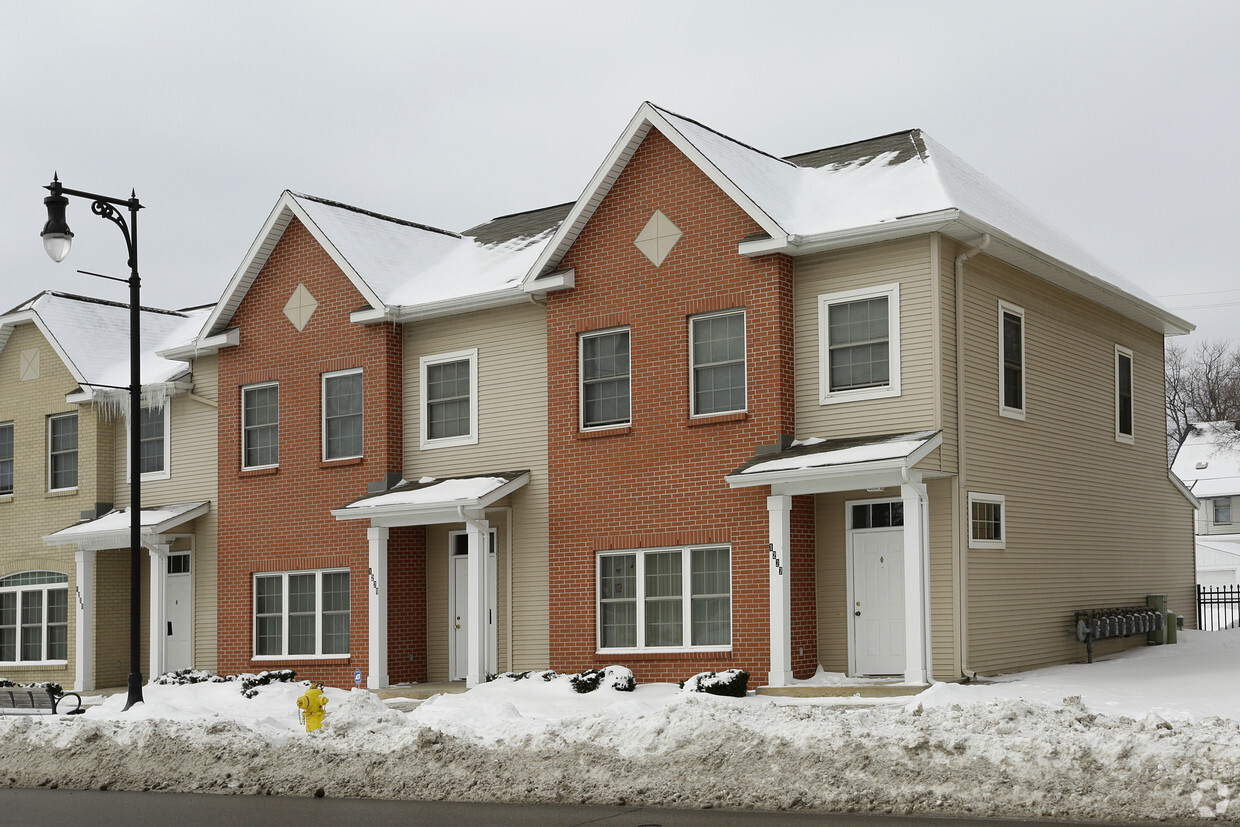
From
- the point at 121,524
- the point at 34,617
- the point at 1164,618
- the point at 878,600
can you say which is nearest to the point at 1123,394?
the point at 1164,618

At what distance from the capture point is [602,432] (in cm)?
2225

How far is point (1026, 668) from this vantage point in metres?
20.9

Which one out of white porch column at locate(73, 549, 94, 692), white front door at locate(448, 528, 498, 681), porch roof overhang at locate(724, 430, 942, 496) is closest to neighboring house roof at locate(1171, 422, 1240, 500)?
white front door at locate(448, 528, 498, 681)

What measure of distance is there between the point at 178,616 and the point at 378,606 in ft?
21.2

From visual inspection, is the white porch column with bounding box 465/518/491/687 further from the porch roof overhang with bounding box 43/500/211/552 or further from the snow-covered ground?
the porch roof overhang with bounding box 43/500/211/552

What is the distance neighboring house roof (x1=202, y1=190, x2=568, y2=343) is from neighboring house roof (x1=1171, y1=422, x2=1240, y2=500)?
40801mm

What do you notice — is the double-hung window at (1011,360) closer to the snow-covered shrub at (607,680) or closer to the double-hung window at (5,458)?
the snow-covered shrub at (607,680)

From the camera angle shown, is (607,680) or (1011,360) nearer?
(607,680)

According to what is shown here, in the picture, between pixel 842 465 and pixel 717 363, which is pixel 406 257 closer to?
pixel 717 363

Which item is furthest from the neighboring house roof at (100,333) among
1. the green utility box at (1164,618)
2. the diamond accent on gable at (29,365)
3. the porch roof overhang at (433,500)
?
the green utility box at (1164,618)

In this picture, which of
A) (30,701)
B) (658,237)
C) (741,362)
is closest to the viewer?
(30,701)

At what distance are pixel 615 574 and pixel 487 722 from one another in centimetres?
648

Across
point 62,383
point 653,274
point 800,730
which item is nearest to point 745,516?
point 653,274

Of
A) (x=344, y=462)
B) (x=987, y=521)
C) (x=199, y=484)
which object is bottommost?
(x=987, y=521)
